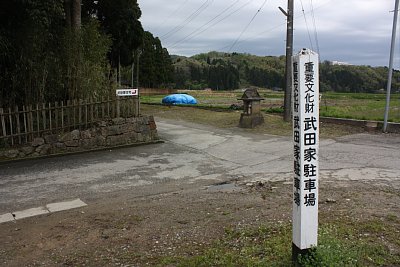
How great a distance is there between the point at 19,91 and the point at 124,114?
9.22ft

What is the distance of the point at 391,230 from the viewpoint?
12.9 feet

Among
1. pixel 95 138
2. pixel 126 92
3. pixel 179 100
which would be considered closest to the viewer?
pixel 95 138

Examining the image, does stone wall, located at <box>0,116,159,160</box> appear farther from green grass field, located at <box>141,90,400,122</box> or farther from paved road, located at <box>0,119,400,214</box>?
green grass field, located at <box>141,90,400,122</box>

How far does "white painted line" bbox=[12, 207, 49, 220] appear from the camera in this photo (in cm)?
513

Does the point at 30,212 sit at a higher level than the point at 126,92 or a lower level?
lower

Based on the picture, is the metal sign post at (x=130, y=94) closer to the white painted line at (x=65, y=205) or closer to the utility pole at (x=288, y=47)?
the white painted line at (x=65, y=205)

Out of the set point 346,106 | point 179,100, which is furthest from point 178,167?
point 179,100

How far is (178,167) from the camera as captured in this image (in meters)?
8.02

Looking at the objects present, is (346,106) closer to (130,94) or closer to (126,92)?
(130,94)

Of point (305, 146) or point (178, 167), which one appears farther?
point (178, 167)

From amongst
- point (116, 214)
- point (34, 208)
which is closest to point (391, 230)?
point (116, 214)

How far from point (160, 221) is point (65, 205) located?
6.13ft

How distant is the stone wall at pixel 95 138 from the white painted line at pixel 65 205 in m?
3.65

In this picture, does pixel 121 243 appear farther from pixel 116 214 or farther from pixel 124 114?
pixel 124 114
